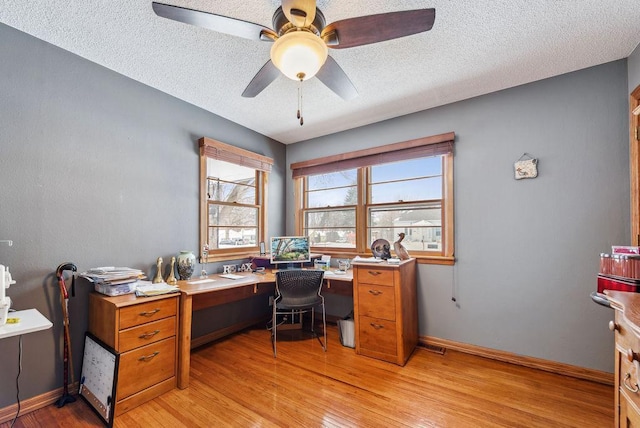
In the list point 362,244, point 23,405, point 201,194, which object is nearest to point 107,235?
point 201,194

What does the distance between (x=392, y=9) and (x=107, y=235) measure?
2.68 metres

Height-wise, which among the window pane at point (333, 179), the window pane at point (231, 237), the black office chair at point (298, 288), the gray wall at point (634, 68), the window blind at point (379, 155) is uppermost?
the gray wall at point (634, 68)

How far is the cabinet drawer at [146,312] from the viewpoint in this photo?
1865mm

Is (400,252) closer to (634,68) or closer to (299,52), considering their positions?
(299,52)

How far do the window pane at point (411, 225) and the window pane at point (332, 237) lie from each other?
11.2 inches

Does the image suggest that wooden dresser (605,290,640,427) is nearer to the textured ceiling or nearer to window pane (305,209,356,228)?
the textured ceiling

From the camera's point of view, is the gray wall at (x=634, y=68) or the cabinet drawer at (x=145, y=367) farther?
the gray wall at (x=634, y=68)

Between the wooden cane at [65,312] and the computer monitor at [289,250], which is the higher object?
the computer monitor at [289,250]

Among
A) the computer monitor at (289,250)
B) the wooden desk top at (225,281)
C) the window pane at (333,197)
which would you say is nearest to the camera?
the wooden desk top at (225,281)

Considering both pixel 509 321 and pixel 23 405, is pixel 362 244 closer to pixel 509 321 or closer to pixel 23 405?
pixel 509 321

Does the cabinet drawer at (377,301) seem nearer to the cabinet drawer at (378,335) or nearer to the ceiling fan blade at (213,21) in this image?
the cabinet drawer at (378,335)

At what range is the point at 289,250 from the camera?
10.9 ft

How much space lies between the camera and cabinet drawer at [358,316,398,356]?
2504 millimetres

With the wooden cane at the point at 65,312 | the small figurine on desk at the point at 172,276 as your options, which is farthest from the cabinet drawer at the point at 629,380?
the wooden cane at the point at 65,312
